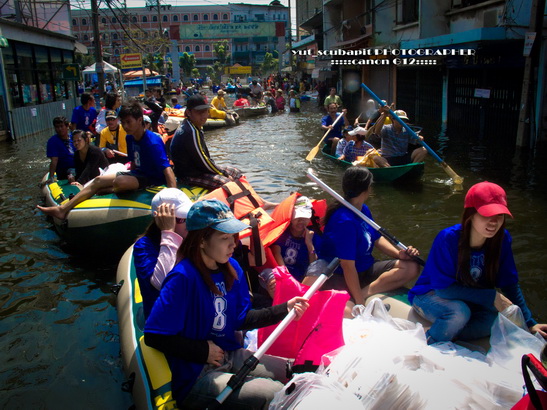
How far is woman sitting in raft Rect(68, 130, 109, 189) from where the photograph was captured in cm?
748

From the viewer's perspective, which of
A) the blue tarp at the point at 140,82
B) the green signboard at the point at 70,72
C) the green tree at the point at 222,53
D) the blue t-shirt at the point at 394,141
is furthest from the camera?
the green tree at the point at 222,53

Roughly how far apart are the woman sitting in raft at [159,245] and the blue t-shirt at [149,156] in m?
2.67

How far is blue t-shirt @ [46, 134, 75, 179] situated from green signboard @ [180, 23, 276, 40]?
89.5 m

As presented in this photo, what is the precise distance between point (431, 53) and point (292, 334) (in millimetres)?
14138

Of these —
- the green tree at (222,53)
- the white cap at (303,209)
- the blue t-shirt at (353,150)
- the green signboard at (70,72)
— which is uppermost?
the green tree at (222,53)

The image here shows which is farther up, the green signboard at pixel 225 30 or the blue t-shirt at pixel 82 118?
the green signboard at pixel 225 30

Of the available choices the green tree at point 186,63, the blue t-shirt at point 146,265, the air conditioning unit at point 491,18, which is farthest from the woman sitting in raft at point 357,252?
the green tree at point 186,63

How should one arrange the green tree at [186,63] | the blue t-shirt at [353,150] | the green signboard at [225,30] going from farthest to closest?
the green signboard at [225,30] → the green tree at [186,63] → the blue t-shirt at [353,150]

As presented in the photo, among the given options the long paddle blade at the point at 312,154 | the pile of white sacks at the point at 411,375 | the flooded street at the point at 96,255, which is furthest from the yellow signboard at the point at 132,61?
the pile of white sacks at the point at 411,375

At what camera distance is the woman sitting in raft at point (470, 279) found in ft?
11.1

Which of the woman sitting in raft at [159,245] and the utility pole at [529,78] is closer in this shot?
the woman sitting in raft at [159,245]

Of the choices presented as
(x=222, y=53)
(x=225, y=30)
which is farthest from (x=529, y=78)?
(x=225, y=30)

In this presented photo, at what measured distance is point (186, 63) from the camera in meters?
79.9

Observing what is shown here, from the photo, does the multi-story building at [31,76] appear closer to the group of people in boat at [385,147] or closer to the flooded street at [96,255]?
the flooded street at [96,255]
